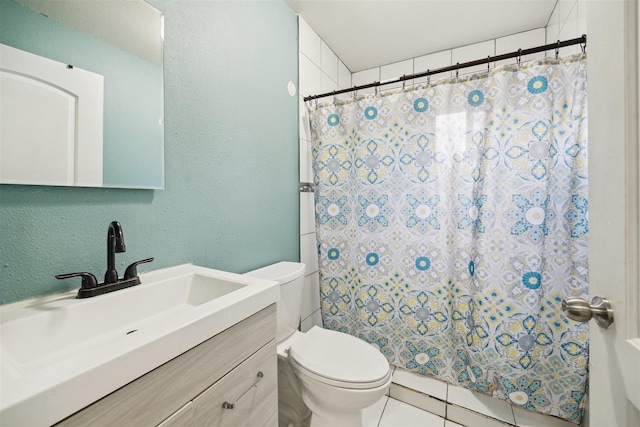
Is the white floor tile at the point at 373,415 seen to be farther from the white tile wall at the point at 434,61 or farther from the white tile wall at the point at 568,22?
the white tile wall at the point at 434,61

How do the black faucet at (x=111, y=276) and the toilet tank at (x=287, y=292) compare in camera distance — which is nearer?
the black faucet at (x=111, y=276)

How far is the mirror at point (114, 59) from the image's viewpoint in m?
0.71

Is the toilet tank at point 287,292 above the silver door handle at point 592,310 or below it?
below

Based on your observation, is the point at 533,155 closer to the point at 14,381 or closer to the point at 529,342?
the point at 529,342

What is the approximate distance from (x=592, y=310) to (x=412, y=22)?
80.3 inches

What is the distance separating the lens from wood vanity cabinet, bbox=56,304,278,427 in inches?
18.5

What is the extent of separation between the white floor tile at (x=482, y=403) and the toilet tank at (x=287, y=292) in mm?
993

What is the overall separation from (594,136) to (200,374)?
1011 millimetres

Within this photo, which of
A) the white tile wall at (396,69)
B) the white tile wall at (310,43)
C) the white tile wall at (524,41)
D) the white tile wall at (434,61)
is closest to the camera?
the white tile wall at (310,43)

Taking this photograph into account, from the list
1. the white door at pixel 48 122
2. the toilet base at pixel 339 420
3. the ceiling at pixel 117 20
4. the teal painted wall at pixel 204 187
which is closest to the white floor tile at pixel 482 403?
the toilet base at pixel 339 420

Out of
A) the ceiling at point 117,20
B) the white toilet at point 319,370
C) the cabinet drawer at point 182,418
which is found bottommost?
the white toilet at point 319,370

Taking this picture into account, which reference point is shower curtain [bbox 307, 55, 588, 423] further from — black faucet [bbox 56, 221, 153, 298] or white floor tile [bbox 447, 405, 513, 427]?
black faucet [bbox 56, 221, 153, 298]

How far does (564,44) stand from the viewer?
1.16 meters

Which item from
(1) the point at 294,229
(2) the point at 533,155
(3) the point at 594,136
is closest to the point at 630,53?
(3) the point at 594,136
